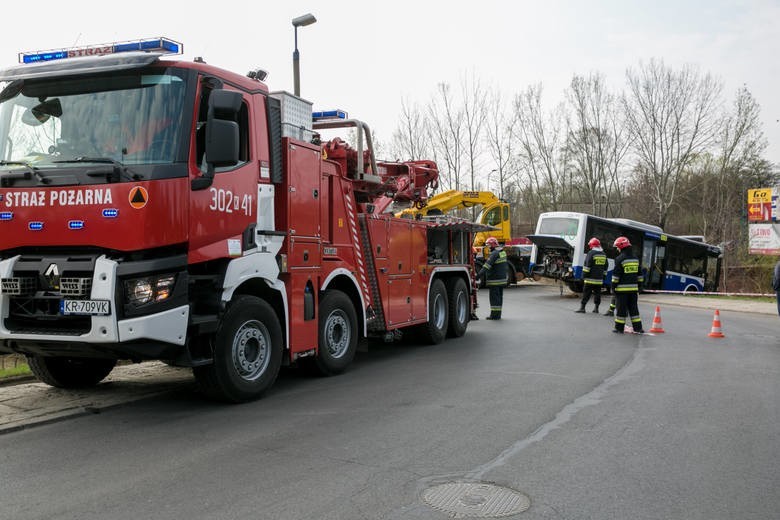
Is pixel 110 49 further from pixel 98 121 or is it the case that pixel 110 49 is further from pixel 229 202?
pixel 229 202

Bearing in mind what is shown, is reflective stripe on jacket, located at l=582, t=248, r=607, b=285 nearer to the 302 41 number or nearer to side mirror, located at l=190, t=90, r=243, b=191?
the 302 41 number

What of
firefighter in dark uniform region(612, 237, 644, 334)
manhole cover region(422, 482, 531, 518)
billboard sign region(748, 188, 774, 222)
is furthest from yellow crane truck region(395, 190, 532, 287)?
manhole cover region(422, 482, 531, 518)

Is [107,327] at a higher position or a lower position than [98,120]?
lower

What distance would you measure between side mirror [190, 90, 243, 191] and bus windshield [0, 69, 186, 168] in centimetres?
26

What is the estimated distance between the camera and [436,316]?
1174cm

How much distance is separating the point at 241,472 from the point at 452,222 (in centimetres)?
825

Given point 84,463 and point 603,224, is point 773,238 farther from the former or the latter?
point 84,463

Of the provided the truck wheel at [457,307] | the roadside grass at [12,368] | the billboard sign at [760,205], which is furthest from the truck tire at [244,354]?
the billboard sign at [760,205]

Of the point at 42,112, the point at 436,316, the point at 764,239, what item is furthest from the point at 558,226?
the point at 42,112

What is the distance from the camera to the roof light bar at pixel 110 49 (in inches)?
238

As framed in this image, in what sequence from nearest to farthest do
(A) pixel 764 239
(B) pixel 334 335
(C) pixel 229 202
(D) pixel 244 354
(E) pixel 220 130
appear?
1. (E) pixel 220 130
2. (C) pixel 229 202
3. (D) pixel 244 354
4. (B) pixel 334 335
5. (A) pixel 764 239

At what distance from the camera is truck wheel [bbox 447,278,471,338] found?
12398 mm

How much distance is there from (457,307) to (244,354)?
6464 mm

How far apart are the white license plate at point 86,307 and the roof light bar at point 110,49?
90.4 inches
